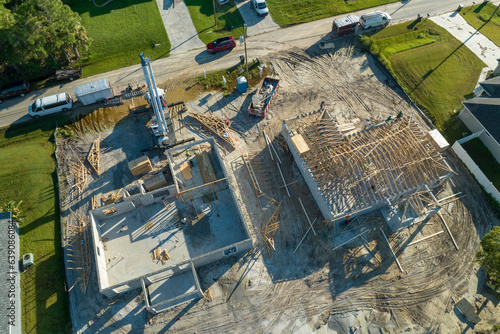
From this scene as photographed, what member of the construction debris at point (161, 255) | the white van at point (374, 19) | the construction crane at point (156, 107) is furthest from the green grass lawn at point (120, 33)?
the white van at point (374, 19)

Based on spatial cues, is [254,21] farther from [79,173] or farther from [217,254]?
[217,254]

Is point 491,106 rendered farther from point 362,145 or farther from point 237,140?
point 237,140

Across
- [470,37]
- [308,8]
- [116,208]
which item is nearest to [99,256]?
[116,208]

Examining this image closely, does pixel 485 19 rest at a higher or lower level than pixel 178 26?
lower

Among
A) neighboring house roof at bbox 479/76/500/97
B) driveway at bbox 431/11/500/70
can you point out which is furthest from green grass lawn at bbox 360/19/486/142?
neighboring house roof at bbox 479/76/500/97

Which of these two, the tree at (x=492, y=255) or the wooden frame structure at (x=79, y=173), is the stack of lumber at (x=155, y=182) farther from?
the tree at (x=492, y=255)

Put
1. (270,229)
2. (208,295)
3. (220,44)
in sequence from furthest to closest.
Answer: (220,44) → (270,229) → (208,295)

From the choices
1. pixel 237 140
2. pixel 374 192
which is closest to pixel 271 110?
pixel 237 140
